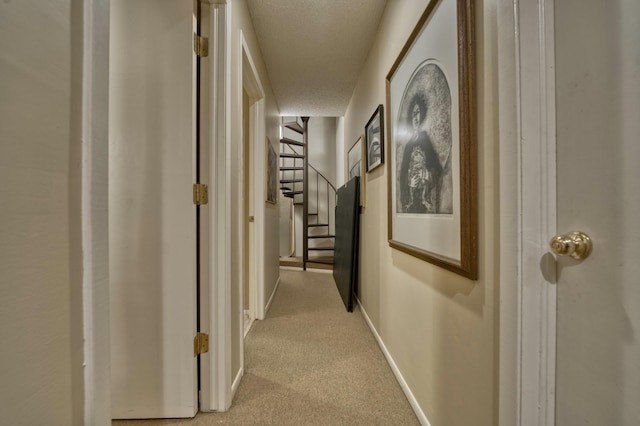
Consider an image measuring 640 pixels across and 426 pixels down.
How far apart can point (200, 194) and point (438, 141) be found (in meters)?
1.13

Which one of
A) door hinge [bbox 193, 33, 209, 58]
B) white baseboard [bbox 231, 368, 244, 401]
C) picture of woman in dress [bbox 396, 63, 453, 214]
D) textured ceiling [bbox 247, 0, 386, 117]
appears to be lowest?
white baseboard [bbox 231, 368, 244, 401]

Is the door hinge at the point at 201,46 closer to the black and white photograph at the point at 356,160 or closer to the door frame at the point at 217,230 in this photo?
the door frame at the point at 217,230

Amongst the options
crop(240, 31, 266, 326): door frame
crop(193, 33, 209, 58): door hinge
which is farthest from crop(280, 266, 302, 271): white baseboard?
crop(193, 33, 209, 58): door hinge

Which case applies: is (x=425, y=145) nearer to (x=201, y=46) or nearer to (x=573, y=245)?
(x=573, y=245)

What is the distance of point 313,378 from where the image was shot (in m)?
1.56

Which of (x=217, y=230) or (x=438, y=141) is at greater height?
(x=438, y=141)

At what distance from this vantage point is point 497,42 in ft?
2.42

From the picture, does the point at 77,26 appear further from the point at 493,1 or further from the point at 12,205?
the point at 493,1

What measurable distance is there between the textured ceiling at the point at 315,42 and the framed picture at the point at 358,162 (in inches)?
28.7

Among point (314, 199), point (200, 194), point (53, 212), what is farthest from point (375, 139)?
point (314, 199)

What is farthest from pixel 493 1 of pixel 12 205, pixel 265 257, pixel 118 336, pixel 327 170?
pixel 327 170

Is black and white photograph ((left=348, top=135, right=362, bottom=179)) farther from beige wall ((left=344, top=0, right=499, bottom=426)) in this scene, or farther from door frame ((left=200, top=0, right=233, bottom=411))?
door frame ((left=200, top=0, right=233, bottom=411))

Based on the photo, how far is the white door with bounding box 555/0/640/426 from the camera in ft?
1.58

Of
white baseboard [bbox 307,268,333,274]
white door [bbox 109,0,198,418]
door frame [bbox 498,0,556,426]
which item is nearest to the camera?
door frame [bbox 498,0,556,426]
